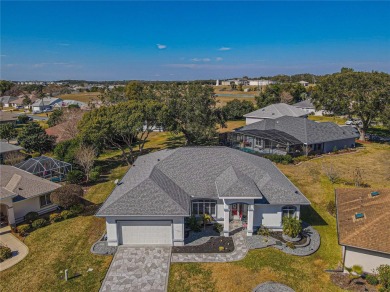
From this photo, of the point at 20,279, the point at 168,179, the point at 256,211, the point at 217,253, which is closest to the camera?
the point at 20,279

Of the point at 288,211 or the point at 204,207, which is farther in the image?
the point at 204,207

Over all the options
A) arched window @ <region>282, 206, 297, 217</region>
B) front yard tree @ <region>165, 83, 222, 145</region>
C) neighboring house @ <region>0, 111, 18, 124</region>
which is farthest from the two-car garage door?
neighboring house @ <region>0, 111, 18, 124</region>

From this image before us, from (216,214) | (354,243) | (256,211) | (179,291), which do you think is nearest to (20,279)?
(179,291)

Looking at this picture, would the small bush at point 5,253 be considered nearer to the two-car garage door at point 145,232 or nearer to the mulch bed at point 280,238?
the two-car garage door at point 145,232

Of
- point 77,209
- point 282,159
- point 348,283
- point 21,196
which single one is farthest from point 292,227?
point 21,196

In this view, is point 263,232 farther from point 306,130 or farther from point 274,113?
point 274,113

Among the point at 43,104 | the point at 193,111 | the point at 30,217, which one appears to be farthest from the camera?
the point at 43,104

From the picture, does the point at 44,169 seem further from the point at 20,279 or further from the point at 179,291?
the point at 179,291
